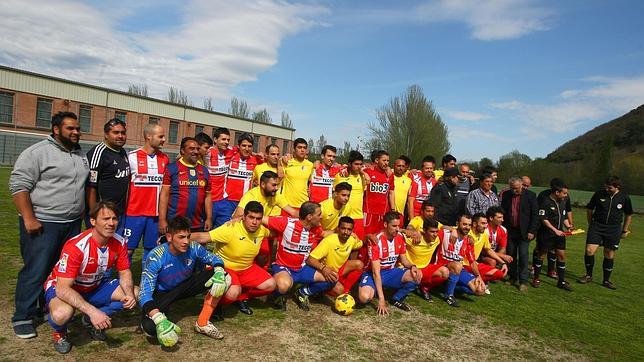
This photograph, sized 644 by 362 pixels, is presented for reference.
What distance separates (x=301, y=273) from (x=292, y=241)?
1.42 feet

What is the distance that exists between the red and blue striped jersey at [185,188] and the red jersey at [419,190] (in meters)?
3.97

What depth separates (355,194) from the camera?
6695 millimetres

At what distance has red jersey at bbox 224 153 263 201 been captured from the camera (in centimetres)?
644

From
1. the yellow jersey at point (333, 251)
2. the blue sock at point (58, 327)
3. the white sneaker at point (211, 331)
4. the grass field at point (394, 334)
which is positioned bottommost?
the grass field at point (394, 334)

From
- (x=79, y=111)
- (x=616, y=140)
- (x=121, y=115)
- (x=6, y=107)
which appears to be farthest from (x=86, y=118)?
(x=616, y=140)

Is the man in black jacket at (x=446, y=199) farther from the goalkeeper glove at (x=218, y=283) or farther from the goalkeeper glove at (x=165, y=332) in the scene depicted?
the goalkeeper glove at (x=165, y=332)

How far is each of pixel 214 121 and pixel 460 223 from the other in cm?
4326

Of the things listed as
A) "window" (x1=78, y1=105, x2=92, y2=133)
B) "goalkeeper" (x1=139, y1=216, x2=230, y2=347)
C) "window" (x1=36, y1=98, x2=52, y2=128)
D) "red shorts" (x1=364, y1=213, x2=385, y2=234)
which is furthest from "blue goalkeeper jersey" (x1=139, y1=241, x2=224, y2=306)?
"window" (x1=78, y1=105, x2=92, y2=133)

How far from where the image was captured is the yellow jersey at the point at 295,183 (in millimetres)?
6652

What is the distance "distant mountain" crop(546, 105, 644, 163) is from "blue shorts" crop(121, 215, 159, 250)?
6173 cm

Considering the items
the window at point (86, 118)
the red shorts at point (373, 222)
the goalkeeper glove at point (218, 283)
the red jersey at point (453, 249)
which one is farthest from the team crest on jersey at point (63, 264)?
the window at point (86, 118)

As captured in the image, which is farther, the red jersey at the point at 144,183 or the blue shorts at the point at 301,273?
the blue shorts at the point at 301,273

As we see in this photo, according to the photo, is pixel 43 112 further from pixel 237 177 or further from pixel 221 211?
pixel 221 211

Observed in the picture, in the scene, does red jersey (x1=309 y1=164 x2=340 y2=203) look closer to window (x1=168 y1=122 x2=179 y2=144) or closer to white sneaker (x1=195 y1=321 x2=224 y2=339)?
white sneaker (x1=195 y1=321 x2=224 y2=339)
